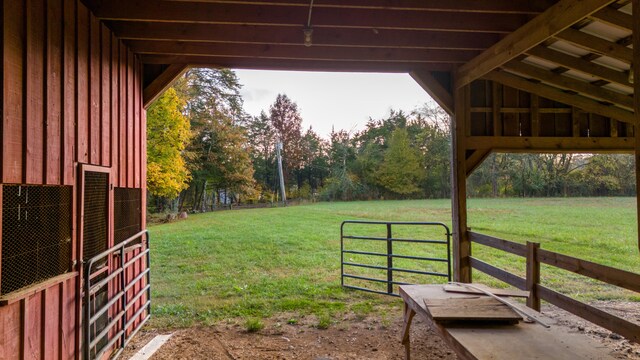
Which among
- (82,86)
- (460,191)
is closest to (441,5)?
(460,191)

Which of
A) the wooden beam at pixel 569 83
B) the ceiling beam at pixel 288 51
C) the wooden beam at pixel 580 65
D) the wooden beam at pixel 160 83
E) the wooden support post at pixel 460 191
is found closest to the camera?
the wooden beam at pixel 580 65

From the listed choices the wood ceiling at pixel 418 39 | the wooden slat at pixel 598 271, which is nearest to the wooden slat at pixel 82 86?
the wood ceiling at pixel 418 39

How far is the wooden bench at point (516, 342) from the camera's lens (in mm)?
1551

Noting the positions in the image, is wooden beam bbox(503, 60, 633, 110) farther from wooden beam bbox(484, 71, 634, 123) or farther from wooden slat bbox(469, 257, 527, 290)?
wooden slat bbox(469, 257, 527, 290)

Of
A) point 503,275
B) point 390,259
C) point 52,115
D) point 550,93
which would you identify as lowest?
point 390,259

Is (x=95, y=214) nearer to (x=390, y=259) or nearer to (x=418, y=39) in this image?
(x=418, y=39)

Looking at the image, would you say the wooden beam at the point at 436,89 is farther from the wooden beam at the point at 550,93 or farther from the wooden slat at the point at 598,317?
the wooden slat at the point at 598,317

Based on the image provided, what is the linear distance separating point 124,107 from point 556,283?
701cm

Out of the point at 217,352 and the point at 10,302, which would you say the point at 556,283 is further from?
the point at 10,302

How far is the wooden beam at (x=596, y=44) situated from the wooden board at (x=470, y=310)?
8.34ft

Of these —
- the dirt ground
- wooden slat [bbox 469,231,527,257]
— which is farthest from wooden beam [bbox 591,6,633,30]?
the dirt ground

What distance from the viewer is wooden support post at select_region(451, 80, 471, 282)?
14.6 feet

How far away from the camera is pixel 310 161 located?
34906 millimetres

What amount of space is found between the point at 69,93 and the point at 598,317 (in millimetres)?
4193
